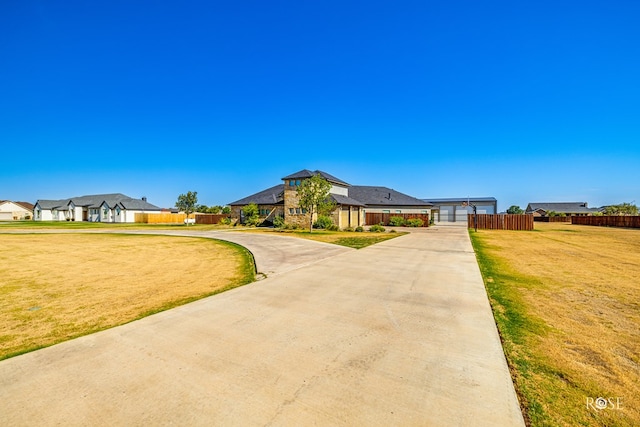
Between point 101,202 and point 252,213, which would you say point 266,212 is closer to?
point 252,213

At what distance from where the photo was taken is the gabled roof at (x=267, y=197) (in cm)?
3538

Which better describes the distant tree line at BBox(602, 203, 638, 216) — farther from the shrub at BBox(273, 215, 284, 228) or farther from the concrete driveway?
the concrete driveway

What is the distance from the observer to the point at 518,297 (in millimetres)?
6461

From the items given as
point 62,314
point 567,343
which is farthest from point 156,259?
point 567,343

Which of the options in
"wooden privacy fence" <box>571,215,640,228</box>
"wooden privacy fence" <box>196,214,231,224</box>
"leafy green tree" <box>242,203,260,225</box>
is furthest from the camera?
"wooden privacy fence" <box>196,214,231,224</box>

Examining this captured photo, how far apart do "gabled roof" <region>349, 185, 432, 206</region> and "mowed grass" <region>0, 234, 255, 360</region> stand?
34263 mm

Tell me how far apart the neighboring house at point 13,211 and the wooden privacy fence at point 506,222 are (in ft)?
319

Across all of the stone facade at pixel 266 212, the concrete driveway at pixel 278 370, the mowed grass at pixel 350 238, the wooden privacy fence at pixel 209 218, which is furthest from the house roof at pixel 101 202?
the concrete driveway at pixel 278 370

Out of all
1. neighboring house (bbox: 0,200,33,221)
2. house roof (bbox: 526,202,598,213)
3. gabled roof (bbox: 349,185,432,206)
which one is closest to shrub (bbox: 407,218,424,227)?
gabled roof (bbox: 349,185,432,206)

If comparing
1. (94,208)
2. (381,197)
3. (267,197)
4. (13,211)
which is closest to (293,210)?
(267,197)

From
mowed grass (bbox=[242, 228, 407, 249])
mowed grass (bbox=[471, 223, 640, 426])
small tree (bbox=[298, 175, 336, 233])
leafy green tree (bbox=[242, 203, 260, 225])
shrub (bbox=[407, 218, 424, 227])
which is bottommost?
mowed grass (bbox=[471, 223, 640, 426])

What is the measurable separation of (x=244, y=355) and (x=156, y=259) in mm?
9455

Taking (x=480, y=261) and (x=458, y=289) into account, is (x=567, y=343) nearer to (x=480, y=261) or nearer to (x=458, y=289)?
(x=458, y=289)

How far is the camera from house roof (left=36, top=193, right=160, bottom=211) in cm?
5531
